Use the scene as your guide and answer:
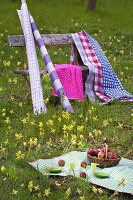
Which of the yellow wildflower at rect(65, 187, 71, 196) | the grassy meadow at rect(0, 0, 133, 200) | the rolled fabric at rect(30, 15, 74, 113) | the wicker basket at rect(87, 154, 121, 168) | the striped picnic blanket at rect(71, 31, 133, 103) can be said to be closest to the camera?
the yellow wildflower at rect(65, 187, 71, 196)

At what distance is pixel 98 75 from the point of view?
34.0ft

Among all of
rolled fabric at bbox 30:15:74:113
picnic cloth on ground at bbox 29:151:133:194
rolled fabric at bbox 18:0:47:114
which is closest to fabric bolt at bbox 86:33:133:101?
rolled fabric at bbox 30:15:74:113

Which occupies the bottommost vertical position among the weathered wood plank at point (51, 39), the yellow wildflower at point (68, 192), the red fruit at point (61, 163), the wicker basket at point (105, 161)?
the red fruit at point (61, 163)

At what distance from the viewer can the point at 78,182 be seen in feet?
19.2

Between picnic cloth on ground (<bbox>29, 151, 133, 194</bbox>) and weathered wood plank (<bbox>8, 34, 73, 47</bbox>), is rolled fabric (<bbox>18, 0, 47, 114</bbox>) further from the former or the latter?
picnic cloth on ground (<bbox>29, 151, 133, 194</bbox>)

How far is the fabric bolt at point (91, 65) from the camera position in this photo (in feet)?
33.7

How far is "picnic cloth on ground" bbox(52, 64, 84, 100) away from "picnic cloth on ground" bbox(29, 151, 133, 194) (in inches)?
126

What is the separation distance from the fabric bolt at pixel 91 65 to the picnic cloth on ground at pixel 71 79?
230mm

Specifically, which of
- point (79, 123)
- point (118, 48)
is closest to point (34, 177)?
point (79, 123)

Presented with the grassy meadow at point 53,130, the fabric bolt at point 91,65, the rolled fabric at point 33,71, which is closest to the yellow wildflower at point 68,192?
the grassy meadow at point 53,130

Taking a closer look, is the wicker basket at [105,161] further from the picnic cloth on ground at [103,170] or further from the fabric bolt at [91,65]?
the fabric bolt at [91,65]

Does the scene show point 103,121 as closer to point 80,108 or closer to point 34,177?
point 80,108

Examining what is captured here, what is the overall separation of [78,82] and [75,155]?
349cm

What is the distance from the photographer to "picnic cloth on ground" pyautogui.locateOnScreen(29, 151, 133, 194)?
19.1 ft
